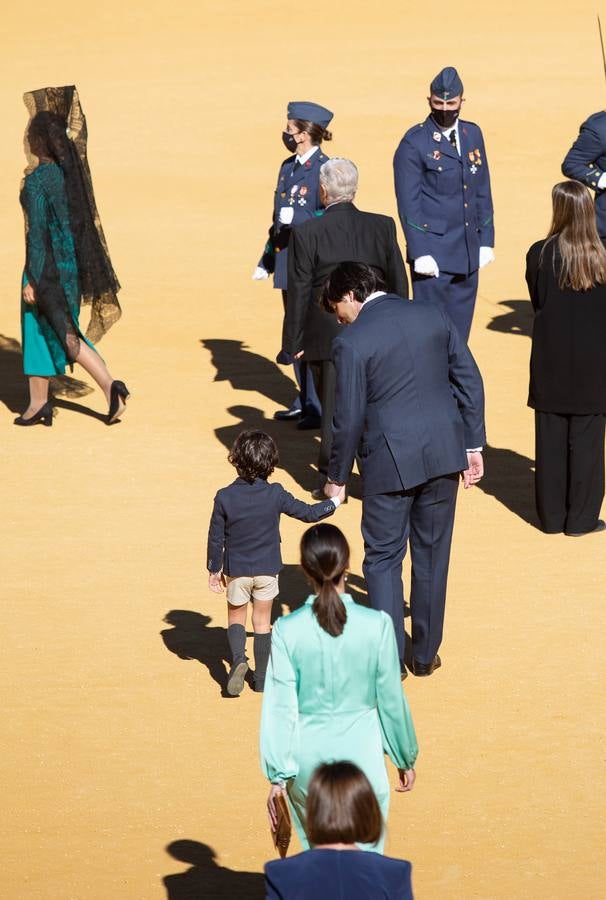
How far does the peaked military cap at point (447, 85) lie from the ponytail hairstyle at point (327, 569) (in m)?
5.74

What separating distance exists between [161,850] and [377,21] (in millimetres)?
31536

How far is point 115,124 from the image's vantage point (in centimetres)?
2475

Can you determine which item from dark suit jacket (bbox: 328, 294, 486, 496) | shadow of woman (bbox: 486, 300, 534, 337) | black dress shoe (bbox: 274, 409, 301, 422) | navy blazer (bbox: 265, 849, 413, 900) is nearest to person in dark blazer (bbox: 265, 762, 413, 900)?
navy blazer (bbox: 265, 849, 413, 900)

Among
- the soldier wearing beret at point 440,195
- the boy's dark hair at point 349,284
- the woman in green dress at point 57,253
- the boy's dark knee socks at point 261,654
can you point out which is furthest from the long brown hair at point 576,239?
the woman in green dress at point 57,253

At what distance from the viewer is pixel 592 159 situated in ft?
37.0

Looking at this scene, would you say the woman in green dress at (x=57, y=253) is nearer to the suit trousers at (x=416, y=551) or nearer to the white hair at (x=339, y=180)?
the white hair at (x=339, y=180)

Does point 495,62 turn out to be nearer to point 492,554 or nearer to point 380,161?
point 380,161

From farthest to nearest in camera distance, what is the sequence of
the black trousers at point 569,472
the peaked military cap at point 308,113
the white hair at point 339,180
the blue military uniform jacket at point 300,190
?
the blue military uniform jacket at point 300,190, the peaked military cap at point 308,113, the white hair at point 339,180, the black trousers at point 569,472

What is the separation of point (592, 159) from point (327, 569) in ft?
24.0

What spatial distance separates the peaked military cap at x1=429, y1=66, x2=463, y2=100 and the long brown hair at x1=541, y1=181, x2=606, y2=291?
1.54 meters

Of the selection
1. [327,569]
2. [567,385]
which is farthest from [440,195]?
[327,569]

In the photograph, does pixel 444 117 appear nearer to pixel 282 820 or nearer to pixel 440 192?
pixel 440 192

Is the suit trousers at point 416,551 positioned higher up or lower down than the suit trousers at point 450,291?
lower down

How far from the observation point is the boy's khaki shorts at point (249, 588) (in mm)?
6699
